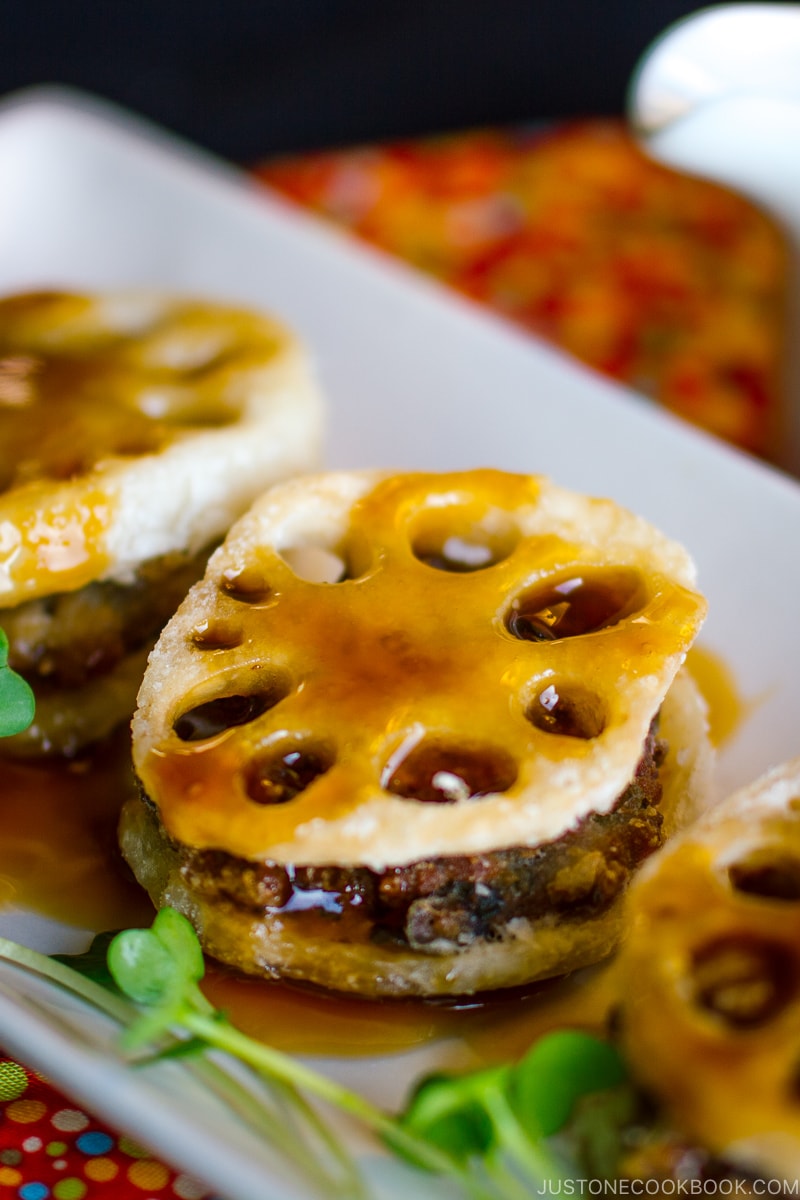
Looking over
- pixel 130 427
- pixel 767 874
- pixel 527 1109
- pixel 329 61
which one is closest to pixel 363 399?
pixel 130 427

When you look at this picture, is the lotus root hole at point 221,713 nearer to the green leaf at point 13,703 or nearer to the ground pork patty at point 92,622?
the green leaf at point 13,703

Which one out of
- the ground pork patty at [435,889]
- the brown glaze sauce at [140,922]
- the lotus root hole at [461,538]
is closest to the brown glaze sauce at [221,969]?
the brown glaze sauce at [140,922]

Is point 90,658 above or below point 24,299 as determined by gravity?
below

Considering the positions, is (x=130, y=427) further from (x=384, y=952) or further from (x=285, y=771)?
(x=384, y=952)

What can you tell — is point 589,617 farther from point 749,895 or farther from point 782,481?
point 782,481

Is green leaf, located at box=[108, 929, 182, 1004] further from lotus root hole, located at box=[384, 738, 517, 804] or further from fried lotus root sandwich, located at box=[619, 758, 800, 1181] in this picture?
fried lotus root sandwich, located at box=[619, 758, 800, 1181]

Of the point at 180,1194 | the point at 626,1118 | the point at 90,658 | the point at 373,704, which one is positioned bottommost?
the point at 180,1194

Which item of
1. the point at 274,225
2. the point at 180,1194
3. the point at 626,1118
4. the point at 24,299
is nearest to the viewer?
the point at 626,1118

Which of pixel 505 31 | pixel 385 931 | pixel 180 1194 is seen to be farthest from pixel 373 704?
pixel 505 31
